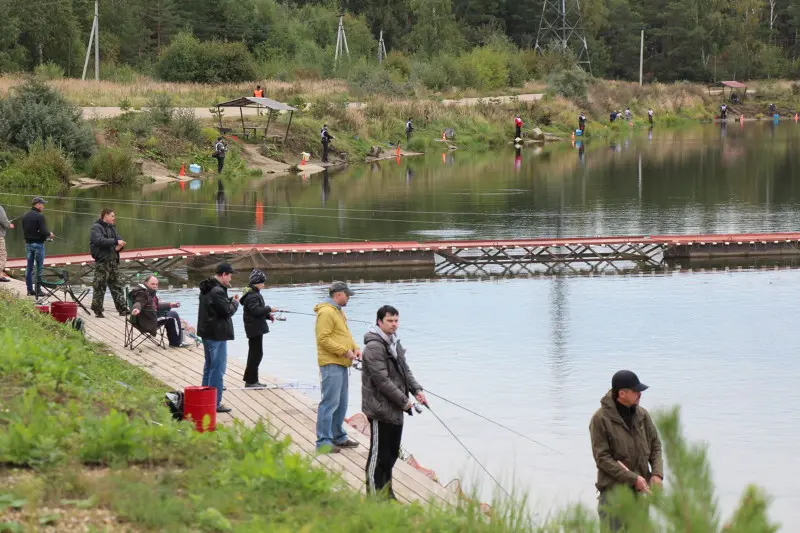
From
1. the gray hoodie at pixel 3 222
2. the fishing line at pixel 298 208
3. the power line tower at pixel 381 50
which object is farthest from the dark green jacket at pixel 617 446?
the power line tower at pixel 381 50

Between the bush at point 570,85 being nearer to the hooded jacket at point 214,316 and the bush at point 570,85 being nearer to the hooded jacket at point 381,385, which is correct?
the hooded jacket at point 214,316

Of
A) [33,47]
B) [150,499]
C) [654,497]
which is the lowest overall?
[150,499]

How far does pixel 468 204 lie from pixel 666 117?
56548 mm

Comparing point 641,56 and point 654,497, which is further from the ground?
point 641,56

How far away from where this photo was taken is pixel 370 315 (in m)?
22.9

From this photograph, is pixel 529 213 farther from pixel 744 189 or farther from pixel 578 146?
pixel 578 146

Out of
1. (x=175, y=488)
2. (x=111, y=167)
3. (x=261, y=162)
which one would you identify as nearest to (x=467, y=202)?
(x=111, y=167)

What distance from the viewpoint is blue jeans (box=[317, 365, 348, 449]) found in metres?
11.7

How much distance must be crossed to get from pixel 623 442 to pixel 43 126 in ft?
132

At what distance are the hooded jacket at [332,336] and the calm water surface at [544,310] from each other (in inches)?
66.4

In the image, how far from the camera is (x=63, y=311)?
16.8 m

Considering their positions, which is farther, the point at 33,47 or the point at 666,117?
the point at 666,117

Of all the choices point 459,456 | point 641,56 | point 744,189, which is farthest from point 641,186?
point 641,56

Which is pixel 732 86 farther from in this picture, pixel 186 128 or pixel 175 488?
pixel 175 488
